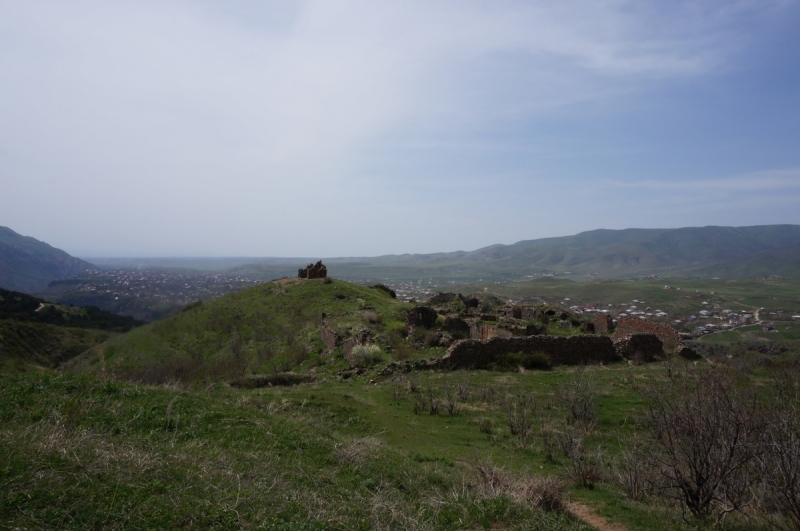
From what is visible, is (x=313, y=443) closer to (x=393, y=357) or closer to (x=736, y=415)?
(x=736, y=415)

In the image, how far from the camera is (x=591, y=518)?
7188mm

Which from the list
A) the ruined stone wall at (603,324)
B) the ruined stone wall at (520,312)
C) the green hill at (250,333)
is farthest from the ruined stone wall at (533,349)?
the ruined stone wall at (520,312)

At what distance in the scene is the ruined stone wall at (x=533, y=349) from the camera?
2108cm

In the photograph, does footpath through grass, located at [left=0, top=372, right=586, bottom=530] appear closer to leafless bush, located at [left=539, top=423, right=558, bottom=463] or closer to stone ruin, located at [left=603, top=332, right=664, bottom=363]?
leafless bush, located at [left=539, top=423, right=558, bottom=463]

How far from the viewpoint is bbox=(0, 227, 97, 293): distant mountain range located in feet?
214

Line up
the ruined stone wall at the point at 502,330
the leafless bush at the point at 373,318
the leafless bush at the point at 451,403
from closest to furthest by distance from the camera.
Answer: the leafless bush at the point at 451,403
the ruined stone wall at the point at 502,330
the leafless bush at the point at 373,318

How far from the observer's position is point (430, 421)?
13.5m

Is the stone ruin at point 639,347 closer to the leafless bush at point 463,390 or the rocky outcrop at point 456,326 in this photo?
the rocky outcrop at point 456,326

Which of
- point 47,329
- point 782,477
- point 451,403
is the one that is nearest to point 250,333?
point 47,329

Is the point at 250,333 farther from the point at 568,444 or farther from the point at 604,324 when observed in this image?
the point at 568,444

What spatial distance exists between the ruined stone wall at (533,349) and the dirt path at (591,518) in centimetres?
1308

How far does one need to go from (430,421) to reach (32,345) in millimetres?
33188

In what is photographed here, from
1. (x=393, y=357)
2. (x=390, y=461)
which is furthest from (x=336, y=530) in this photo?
(x=393, y=357)

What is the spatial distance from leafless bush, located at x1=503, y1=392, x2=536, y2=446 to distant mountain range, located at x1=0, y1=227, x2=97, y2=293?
225 ft
